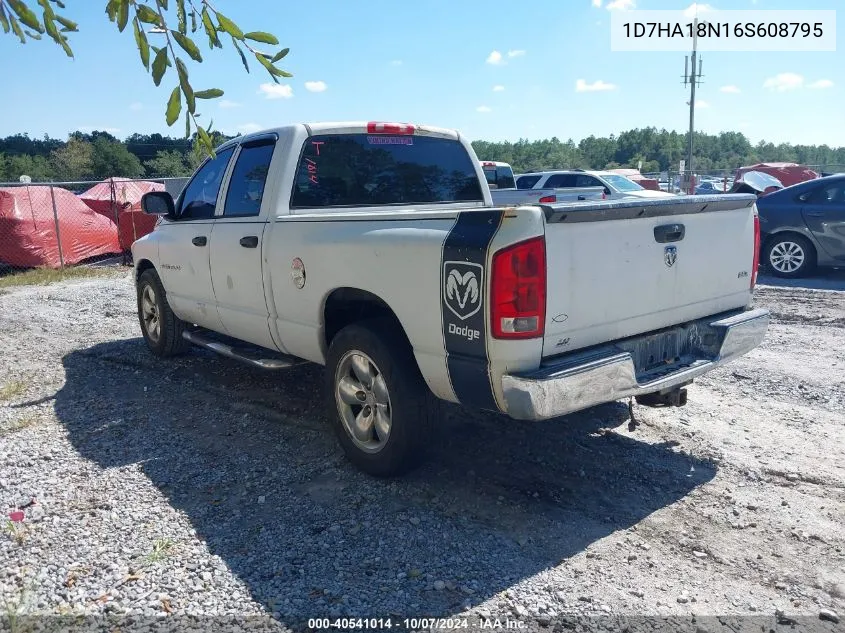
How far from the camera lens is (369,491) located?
156 inches

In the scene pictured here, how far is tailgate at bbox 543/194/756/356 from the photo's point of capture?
3.31 metres

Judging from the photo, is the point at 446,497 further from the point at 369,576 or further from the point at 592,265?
the point at 592,265

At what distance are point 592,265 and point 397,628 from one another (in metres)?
1.87

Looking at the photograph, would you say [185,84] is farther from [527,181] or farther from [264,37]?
[527,181]

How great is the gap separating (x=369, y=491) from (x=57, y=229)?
13.1 metres

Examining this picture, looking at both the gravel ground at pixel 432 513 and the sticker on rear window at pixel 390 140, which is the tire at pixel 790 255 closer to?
the gravel ground at pixel 432 513

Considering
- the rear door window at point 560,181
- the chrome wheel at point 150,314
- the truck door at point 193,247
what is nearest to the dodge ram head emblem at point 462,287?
the truck door at point 193,247

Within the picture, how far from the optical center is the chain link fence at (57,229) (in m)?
14.2

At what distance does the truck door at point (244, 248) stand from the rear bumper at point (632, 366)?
2.29 meters

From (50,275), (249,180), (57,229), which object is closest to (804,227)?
(249,180)

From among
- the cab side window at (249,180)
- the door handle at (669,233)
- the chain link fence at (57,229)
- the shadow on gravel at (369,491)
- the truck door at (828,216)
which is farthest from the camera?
the chain link fence at (57,229)

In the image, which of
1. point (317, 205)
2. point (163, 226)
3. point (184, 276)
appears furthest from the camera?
point (163, 226)

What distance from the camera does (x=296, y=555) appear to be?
332cm

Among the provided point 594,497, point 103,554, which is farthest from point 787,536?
point 103,554
